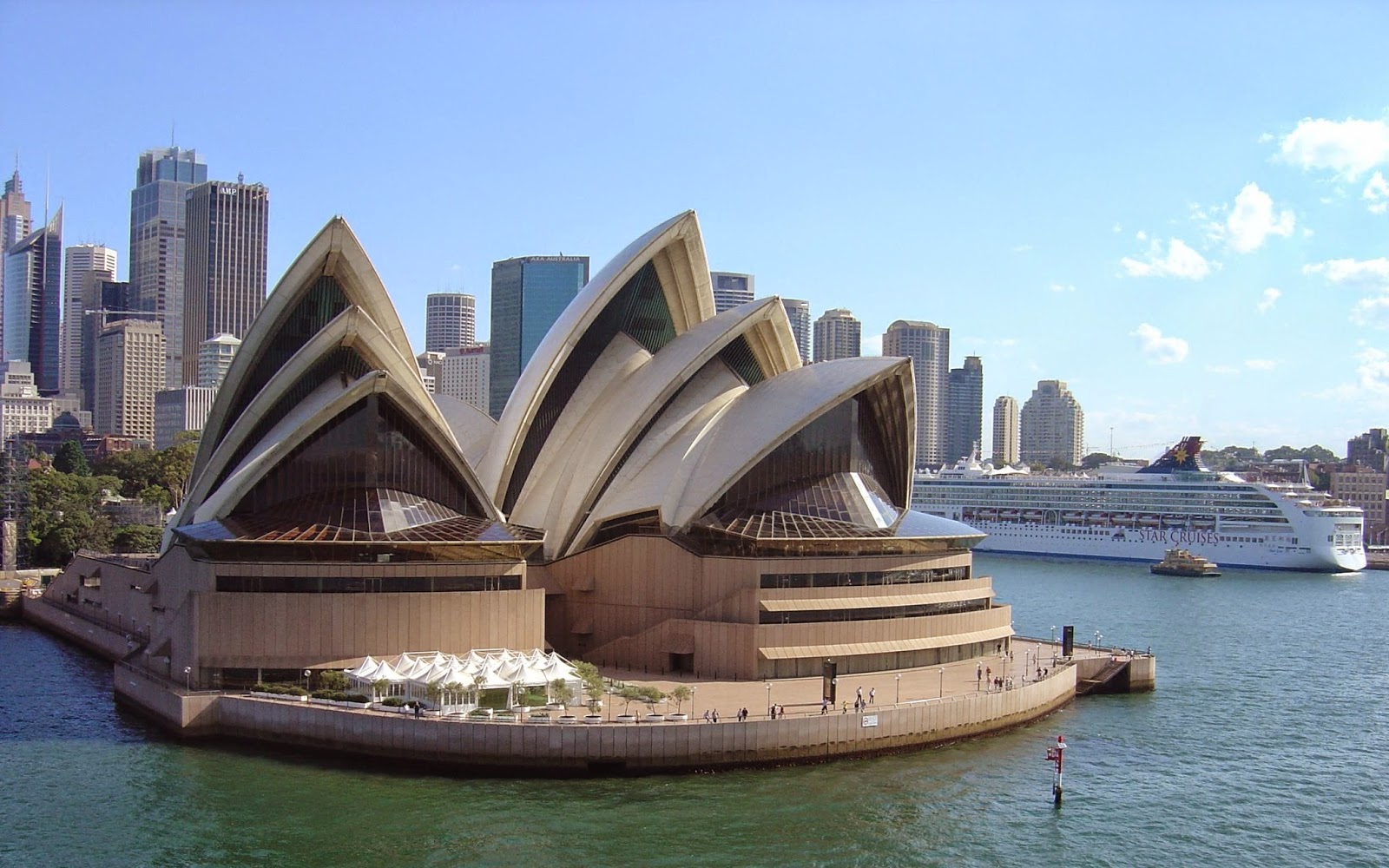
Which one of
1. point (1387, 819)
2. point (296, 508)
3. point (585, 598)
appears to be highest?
point (296, 508)

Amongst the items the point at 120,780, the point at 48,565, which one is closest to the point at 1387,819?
the point at 120,780

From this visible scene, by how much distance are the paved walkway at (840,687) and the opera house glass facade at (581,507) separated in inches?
34.0

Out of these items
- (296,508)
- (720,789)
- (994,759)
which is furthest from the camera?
(296,508)

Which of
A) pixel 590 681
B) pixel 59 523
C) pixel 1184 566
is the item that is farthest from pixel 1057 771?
pixel 1184 566

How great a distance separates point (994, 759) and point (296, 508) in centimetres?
2498

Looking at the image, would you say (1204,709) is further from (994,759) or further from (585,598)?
(585,598)

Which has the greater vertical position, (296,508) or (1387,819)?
(296,508)

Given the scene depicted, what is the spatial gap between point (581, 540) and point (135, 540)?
45827mm

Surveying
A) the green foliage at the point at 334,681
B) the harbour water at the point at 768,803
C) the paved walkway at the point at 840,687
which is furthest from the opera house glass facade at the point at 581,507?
the harbour water at the point at 768,803

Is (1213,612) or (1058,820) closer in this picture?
(1058,820)

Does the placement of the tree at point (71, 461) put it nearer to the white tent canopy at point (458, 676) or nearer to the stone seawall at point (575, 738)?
the stone seawall at point (575, 738)

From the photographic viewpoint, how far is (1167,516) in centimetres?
12838

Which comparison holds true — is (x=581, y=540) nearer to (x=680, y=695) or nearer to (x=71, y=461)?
(x=680, y=695)

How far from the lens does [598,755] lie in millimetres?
37062
